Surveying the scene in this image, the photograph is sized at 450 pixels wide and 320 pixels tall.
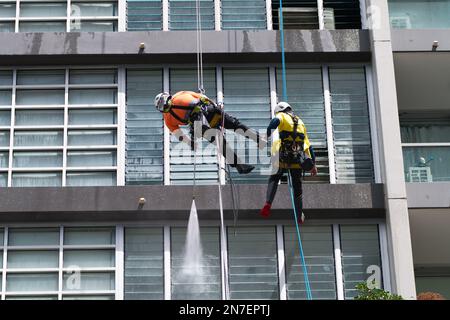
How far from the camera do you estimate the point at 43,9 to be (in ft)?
61.0

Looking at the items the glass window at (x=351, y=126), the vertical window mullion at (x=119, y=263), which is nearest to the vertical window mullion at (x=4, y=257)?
the vertical window mullion at (x=119, y=263)

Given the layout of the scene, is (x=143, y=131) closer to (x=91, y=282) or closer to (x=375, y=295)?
(x=91, y=282)

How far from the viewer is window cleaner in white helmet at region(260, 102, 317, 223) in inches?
598

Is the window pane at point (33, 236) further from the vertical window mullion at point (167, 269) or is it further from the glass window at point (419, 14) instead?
the glass window at point (419, 14)

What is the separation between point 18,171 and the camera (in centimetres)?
1758

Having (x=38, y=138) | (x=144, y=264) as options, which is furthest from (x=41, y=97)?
(x=144, y=264)

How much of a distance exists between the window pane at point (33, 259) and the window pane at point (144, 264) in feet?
4.17

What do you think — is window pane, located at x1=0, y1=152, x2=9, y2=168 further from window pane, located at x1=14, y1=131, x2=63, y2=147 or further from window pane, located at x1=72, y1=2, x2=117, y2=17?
window pane, located at x1=72, y1=2, x2=117, y2=17

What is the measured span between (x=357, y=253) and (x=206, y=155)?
314 centimetres

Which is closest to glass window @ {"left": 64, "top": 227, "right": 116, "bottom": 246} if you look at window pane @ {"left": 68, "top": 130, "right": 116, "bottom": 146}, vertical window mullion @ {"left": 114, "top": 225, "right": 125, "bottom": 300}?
vertical window mullion @ {"left": 114, "top": 225, "right": 125, "bottom": 300}

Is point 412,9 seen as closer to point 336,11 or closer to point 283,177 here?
point 336,11

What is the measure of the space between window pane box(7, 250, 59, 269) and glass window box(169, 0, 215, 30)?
15.4 ft

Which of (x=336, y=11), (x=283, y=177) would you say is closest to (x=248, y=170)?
(x=283, y=177)

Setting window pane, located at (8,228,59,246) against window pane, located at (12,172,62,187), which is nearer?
window pane, located at (8,228,59,246)
